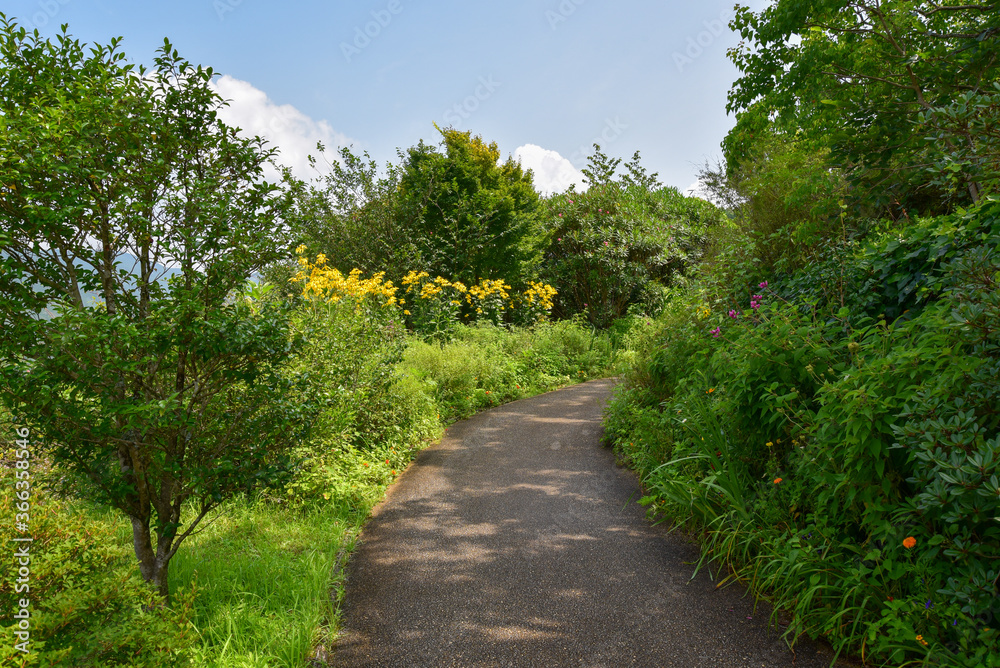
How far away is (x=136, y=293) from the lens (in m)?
2.88

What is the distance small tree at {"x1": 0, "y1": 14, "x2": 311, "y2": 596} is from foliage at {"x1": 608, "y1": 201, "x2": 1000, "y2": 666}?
2957 millimetres

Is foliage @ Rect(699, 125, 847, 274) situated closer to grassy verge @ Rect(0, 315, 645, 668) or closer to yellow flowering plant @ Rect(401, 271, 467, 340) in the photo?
grassy verge @ Rect(0, 315, 645, 668)

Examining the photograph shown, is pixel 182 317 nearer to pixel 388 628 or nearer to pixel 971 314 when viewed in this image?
pixel 388 628

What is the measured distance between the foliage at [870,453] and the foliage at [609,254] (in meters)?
9.27

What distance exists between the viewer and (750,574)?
3393mm

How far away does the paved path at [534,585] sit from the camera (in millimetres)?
2902

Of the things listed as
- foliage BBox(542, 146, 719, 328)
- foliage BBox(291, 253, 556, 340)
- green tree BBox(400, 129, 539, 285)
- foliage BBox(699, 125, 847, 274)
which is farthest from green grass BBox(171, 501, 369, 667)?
foliage BBox(542, 146, 719, 328)

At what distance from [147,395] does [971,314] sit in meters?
3.96

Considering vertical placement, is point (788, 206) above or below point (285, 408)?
above

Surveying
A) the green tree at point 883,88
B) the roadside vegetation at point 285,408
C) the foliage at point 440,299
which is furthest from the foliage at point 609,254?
the roadside vegetation at point 285,408

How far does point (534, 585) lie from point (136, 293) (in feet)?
9.82

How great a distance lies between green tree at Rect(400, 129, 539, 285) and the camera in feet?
40.6

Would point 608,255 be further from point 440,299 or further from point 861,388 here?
point 861,388

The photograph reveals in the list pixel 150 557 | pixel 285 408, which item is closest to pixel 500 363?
pixel 285 408
